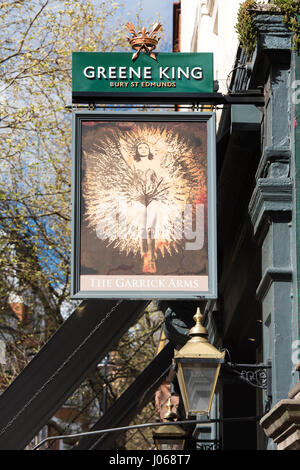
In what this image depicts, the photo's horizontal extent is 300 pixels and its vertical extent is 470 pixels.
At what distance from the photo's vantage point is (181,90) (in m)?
9.88

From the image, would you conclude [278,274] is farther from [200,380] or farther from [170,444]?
[170,444]

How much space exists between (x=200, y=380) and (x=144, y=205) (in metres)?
2.12

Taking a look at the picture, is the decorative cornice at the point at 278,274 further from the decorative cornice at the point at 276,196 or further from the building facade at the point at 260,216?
the decorative cornice at the point at 276,196

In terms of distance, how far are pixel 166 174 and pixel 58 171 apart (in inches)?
538

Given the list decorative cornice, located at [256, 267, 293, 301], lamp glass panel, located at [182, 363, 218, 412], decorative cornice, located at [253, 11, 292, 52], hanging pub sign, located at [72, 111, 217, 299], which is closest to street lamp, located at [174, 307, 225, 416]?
lamp glass panel, located at [182, 363, 218, 412]

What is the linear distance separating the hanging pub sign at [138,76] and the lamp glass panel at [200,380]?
9.65ft

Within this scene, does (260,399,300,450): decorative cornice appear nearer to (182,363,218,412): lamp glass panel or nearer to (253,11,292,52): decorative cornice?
(182,363,218,412): lamp glass panel

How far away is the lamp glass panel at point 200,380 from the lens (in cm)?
829

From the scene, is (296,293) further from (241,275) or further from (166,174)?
(241,275)

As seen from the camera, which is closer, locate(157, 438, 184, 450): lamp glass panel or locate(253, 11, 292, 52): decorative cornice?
locate(253, 11, 292, 52): decorative cornice

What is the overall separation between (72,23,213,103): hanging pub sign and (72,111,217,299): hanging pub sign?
237mm

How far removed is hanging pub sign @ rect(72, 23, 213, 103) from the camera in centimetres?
986

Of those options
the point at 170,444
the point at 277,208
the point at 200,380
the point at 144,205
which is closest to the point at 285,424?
the point at 200,380

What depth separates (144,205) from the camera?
968 cm
